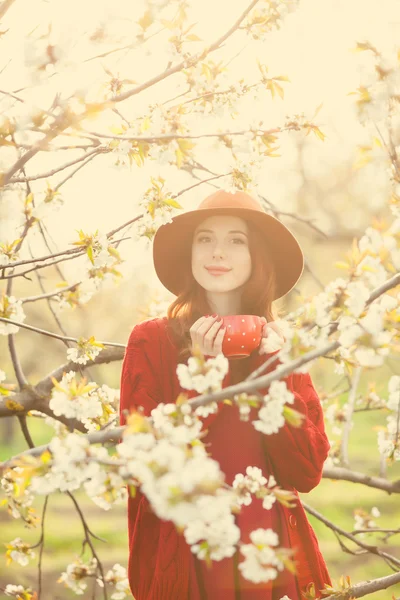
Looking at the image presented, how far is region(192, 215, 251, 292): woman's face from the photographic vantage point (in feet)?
6.61

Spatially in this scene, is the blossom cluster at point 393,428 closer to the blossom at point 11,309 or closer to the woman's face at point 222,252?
the woman's face at point 222,252

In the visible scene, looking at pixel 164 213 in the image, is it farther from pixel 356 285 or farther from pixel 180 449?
pixel 180 449

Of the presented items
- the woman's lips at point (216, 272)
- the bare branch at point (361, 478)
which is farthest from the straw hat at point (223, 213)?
the bare branch at point (361, 478)

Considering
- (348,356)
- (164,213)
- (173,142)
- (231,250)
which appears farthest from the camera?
(231,250)

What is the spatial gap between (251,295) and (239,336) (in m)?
0.45

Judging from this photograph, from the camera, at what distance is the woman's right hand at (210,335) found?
1676 mm

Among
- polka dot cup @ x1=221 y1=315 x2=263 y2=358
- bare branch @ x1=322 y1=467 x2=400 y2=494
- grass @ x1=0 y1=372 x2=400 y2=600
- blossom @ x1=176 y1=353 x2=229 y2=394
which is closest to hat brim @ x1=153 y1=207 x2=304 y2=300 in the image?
polka dot cup @ x1=221 y1=315 x2=263 y2=358

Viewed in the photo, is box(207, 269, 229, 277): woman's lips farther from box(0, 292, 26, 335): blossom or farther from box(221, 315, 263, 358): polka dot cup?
box(0, 292, 26, 335): blossom

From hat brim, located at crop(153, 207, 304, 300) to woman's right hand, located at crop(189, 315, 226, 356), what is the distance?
1.62 feet

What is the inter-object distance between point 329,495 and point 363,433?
227 inches

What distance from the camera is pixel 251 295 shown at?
2111 millimetres

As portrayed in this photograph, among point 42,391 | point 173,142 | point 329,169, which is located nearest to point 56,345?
point 329,169

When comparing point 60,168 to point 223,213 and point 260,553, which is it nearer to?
point 223,213

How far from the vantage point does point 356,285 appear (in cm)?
108
